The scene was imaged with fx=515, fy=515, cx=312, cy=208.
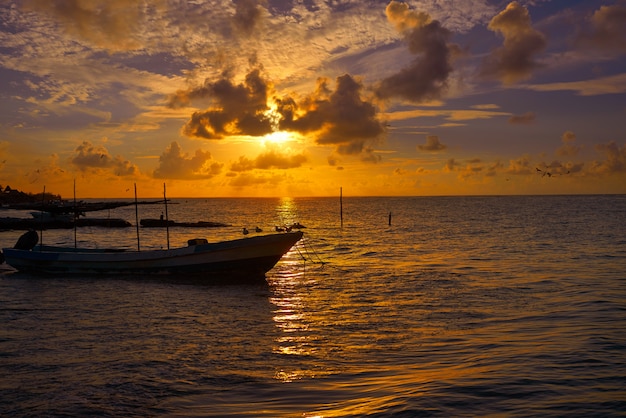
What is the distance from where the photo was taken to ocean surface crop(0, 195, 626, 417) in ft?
35.9

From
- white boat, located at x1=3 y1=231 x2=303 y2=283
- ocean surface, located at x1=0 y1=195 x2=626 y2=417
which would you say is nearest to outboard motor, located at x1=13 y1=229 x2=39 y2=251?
ocean surface, located at x1=0 y1=195 x2=626 y2=417

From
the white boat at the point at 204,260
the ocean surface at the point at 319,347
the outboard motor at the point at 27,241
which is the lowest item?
the ocean surface at the point at 319,347

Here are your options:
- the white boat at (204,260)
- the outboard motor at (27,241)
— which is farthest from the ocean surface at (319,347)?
the outboard motor at (27,241)

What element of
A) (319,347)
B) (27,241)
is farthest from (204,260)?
(319,347)

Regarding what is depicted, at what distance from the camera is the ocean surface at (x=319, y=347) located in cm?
1095

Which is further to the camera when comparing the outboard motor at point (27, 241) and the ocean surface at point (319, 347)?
the outboard motor at point (27, 241)

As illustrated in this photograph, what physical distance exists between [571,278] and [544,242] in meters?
27.7

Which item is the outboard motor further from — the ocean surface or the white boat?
the white boat

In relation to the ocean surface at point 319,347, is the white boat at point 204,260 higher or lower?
higher

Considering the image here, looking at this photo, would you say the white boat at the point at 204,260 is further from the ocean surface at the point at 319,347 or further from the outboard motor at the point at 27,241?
the outboard motor at the point at 27,241

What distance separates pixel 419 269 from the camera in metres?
35.8

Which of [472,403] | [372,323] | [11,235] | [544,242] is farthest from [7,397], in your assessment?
[11,235]

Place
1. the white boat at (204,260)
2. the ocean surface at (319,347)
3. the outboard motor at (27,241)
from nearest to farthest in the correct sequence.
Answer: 1. the ocean surface at (319,347)
2. the white boat at (204,260)
3. the outboard motor at (27,241)

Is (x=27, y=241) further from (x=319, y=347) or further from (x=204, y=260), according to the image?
(x=319, y=347)
